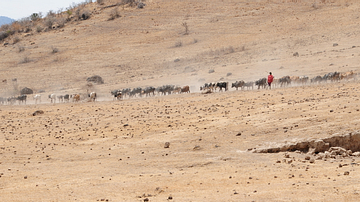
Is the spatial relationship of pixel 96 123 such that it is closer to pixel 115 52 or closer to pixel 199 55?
pixel 199 55

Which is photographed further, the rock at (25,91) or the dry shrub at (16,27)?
the dry shrub at (16,27)

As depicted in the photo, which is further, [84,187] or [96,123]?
[96,123]

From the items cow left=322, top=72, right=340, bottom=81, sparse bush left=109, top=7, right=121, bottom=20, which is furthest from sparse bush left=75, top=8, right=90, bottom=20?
cow left=322, top=72, right=340, bottom=81

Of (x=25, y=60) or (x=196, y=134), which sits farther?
(x=25, y=60)

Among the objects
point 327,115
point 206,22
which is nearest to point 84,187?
point 327,115

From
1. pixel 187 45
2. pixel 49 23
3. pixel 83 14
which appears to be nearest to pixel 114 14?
pixel 83 14

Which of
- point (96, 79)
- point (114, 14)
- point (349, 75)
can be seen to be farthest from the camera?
point (114, 14)

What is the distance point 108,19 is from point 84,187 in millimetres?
68449

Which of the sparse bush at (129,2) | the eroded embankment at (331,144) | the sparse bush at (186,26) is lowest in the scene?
the eroded embankment at (331,144)

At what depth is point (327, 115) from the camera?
46.7 ft

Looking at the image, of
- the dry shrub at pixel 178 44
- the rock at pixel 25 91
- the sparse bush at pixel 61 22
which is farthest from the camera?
the sparse bush at pixel 61 22

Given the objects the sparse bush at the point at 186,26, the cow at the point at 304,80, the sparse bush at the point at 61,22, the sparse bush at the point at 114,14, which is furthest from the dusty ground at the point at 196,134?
the sparse bush at the point at 61,22

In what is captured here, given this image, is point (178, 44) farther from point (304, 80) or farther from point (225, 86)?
point (304, 80)

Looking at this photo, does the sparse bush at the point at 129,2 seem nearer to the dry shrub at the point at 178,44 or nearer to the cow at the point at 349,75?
the dry shrub at the point at 178,44
